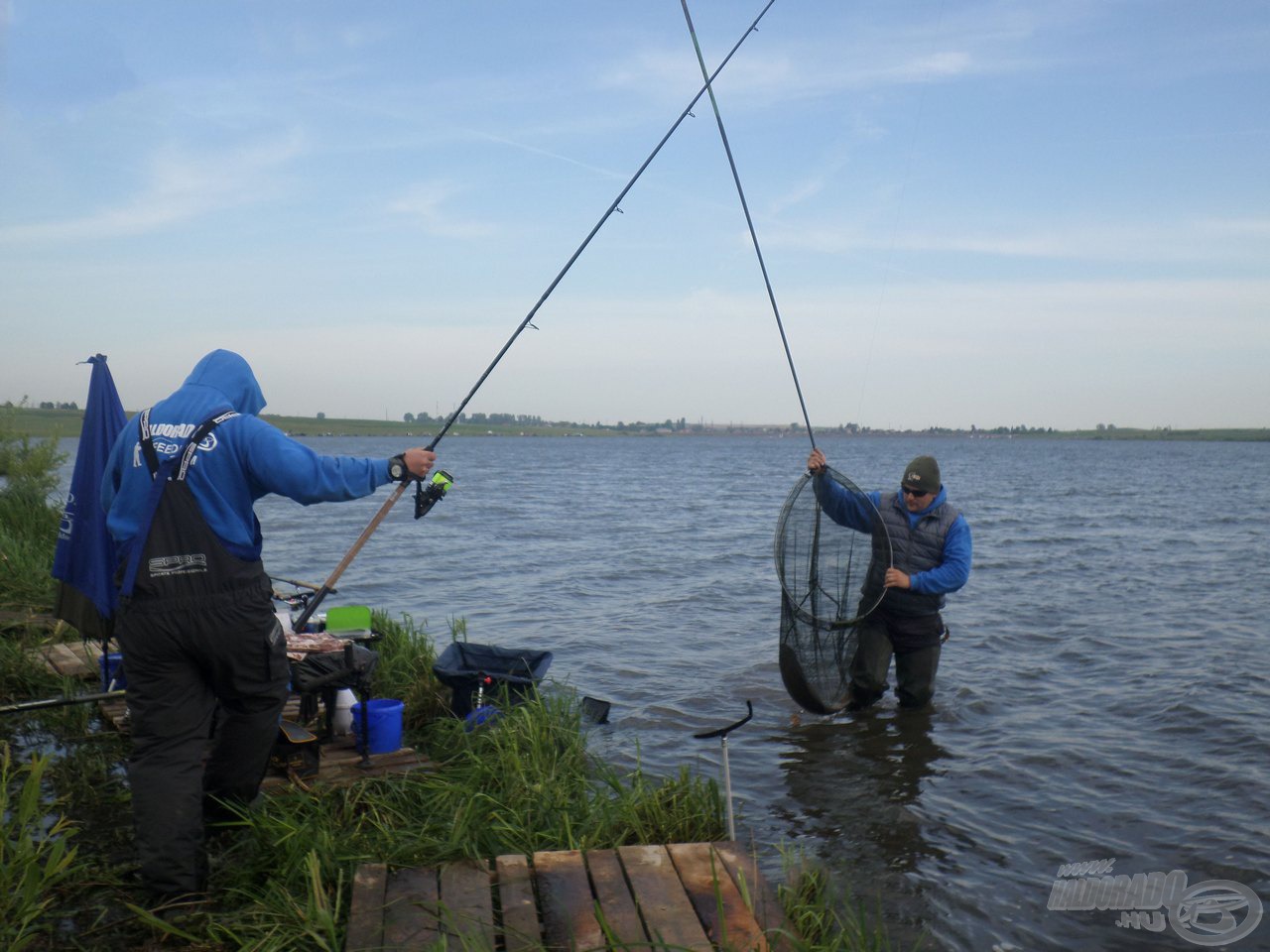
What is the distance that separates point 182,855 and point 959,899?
3881 millimetres

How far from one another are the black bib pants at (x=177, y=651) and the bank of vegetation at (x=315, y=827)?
0.26 meters

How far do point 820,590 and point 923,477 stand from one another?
1.17m

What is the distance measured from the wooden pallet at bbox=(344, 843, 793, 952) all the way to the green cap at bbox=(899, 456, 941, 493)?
4.12 metres

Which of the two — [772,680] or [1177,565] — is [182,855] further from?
[1177,565]

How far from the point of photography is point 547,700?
6.59 m

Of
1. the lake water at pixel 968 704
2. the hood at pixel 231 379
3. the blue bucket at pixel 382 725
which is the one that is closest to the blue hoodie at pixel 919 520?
the lake water at pixel 968 704

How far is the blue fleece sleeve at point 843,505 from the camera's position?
7.55 m

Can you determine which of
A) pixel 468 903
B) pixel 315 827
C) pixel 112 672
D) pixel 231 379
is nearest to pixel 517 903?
pixel 468 903

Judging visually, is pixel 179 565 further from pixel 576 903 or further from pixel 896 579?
pixel 896 579

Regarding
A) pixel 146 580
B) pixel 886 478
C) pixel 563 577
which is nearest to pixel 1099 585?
pixel 563 577

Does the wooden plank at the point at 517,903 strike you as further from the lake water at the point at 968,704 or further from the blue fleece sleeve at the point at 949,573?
the blue fleece sleeve at the point at 949,573

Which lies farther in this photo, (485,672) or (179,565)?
(485,672)

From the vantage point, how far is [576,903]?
366 centimetres

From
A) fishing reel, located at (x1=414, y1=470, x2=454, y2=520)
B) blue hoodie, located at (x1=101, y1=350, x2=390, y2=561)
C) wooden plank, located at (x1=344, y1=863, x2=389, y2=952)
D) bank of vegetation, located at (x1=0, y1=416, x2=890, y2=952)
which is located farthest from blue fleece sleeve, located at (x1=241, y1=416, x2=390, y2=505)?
wooden plank, located at (x1=344, y1=863, x2=389, y2=952)
